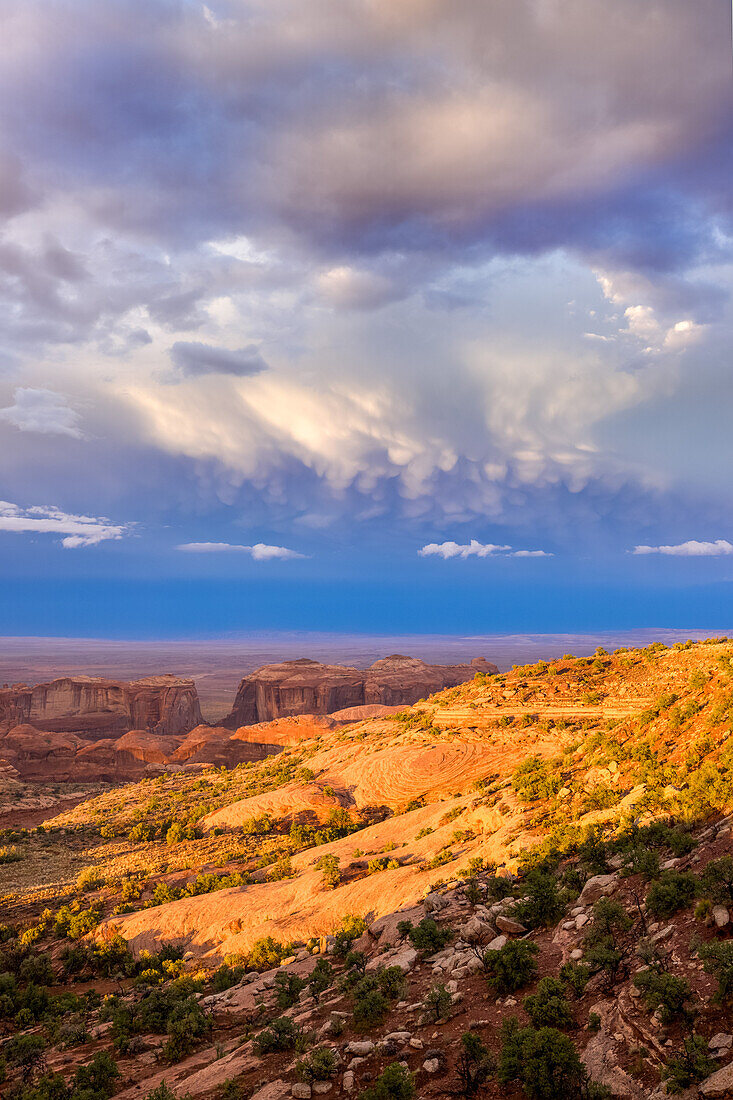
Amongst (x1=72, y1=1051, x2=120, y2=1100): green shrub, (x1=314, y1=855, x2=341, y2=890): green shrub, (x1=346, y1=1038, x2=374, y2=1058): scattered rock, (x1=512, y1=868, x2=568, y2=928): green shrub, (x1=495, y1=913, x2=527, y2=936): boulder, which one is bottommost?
(x1=314, y1=855, x2=341, y2=890): green shrub

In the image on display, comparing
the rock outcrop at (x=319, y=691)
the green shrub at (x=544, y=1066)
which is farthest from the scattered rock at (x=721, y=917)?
the rock outcrop at (x=319, y=691)

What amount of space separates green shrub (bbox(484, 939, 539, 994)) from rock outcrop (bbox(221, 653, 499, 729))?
11265 centimetres

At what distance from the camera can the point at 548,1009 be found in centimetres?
974

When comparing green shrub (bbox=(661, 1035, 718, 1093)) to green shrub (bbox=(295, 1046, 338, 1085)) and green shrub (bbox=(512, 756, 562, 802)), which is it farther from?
green shrub (bbox=(512, 756, 562, 802))

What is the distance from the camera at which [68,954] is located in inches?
989

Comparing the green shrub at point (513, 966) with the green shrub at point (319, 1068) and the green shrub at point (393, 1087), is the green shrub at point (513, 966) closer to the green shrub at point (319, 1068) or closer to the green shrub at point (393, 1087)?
the green shrub at point (393, 1087)

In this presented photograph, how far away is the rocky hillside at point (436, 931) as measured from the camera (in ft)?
30.3

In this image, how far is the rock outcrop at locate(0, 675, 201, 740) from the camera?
362 feet

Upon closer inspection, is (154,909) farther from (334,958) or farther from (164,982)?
(334,958)

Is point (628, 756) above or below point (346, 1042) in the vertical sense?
above

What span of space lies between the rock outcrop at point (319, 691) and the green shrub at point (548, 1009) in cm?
11451

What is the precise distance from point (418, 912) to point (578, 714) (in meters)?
23.2

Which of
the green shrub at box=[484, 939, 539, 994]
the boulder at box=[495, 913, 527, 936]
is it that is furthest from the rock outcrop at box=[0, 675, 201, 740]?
the green shrub at box=[484, 939, 539, 994]

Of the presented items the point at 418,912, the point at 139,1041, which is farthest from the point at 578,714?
the point at 139,1041
